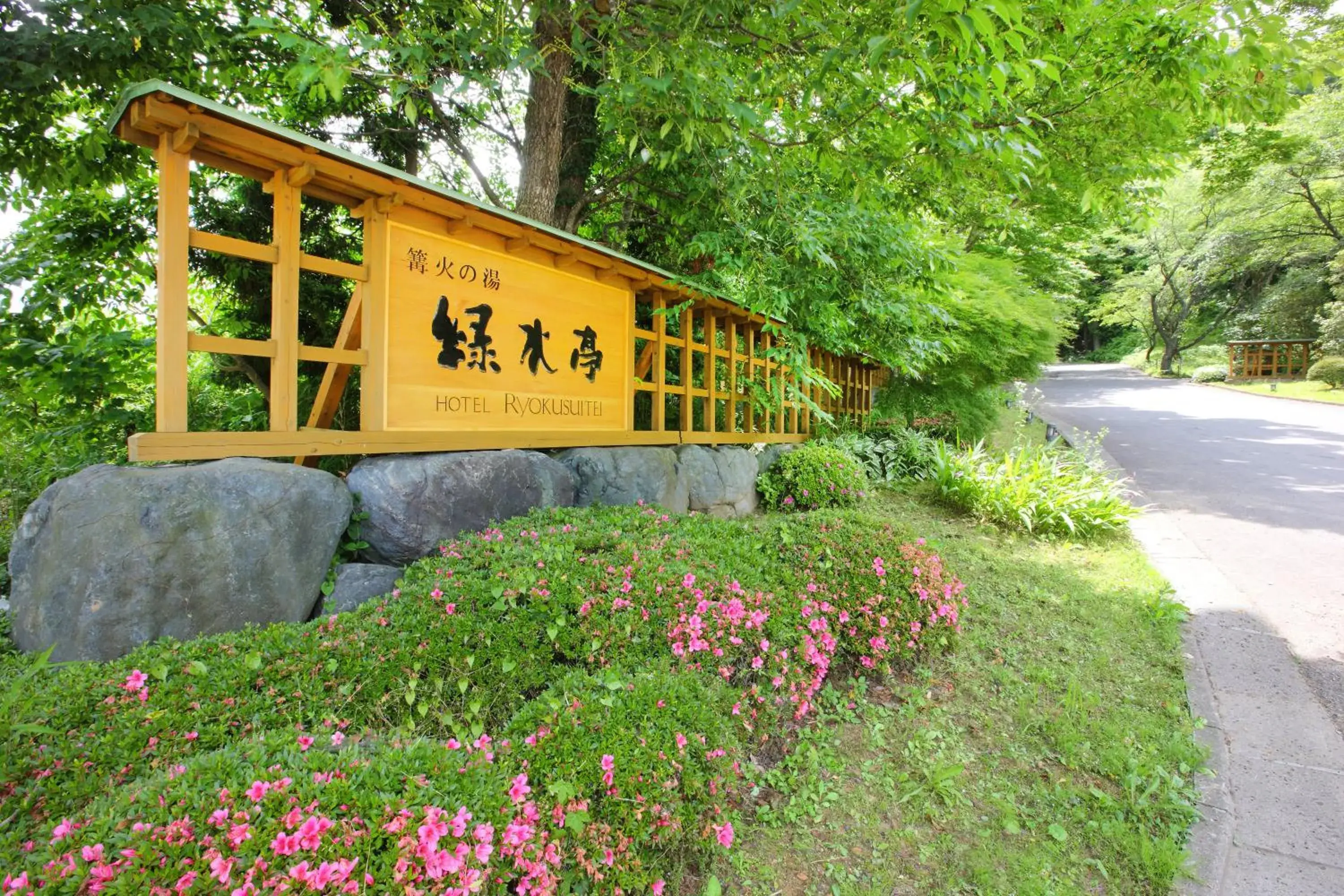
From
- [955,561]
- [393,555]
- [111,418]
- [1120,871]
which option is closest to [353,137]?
[111,418]

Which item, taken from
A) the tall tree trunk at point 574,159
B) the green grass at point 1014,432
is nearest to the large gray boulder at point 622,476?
the tall tree trunk at point 574,159

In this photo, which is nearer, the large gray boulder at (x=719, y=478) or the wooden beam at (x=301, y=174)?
the wooden beam at (x=301, y=174)

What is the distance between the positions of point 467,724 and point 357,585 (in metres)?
1.17

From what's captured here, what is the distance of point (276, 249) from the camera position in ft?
9.80

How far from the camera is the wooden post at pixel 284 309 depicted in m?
3.00

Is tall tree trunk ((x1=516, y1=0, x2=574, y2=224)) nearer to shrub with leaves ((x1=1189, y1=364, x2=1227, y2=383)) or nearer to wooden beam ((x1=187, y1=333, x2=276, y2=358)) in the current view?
wooden beam ((x1=187, y1=333, x2=276, y2=358))

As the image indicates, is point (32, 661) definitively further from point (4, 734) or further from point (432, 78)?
point (432, 78)

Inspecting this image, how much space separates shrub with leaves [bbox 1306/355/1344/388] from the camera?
1767 cm

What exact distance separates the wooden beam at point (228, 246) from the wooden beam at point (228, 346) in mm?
387

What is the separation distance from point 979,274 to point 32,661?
9418 mm

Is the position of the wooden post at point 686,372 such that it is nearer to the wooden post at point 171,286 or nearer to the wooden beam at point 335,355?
the wooden beam at point 335,355

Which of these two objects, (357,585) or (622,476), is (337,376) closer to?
(357,585)

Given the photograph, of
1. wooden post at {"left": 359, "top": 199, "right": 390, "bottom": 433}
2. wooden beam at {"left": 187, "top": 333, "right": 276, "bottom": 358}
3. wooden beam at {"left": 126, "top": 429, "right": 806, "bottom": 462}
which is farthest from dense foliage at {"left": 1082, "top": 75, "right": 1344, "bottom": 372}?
wooden beam at {"left": 187, "top": 333, "right": 276, "bottom": 358}

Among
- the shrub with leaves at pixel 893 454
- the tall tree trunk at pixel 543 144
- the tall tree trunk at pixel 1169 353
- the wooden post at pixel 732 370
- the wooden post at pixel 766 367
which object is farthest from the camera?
the tall tree trunk at pixel 1169 353
